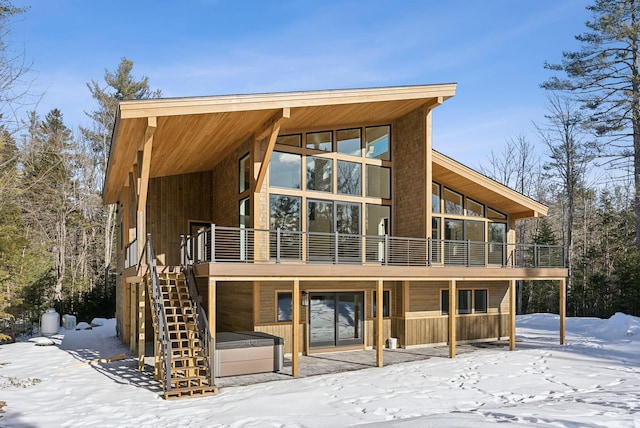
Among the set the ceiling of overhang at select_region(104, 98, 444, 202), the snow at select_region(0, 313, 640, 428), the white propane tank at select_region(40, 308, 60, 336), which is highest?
the ceiling of overhang at select_region(104, 98, 444, 202)

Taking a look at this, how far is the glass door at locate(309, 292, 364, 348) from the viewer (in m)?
14.3

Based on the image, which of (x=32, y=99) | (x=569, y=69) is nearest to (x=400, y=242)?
(x=32, y=99)

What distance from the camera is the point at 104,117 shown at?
3105cm

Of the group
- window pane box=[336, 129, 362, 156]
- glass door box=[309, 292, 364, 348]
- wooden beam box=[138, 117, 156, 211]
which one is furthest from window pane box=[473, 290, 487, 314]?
wooden beam box=[138, 117, 156, 211]

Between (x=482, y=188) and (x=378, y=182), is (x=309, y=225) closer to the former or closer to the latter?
(x=378, y=182)

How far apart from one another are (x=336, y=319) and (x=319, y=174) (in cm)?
427

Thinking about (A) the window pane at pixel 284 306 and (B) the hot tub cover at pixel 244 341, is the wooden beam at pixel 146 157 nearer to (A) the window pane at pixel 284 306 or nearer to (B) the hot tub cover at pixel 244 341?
(B) the hot tub cover at pixel 244 341

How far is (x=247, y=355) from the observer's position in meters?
11.4

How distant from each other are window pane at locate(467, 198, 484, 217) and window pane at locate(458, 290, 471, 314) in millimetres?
2686

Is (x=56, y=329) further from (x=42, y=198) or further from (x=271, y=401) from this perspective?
(x=271, y=401)

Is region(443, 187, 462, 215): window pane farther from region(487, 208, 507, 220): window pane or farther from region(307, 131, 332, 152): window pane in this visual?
region(307, 131, 332, 152): window pane

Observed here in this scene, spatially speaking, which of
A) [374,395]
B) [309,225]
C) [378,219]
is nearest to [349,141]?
[378,219]

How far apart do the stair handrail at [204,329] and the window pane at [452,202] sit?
8.90 metres

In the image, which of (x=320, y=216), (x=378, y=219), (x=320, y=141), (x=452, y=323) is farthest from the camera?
(x=378, y=219)
